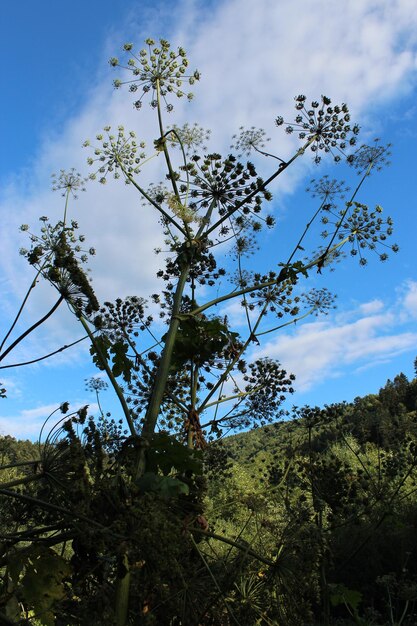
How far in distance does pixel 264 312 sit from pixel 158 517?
375 cm

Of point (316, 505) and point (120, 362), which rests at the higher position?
point (120, 362)

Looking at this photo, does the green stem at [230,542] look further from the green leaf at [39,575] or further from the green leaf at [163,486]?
the green leaf at [39,575]

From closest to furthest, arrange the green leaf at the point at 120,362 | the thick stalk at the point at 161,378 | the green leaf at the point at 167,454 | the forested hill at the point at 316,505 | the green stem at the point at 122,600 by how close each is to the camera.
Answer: the green stem at the point at 122,600 < the green leaf at the point at 167,454 < the thick stalk at the point at 161,378 < the forested hill at the point at 316,505 < the green leaf at the point at 120,362

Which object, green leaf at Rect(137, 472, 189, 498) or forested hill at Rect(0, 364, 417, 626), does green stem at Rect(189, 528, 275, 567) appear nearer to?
forested hill at Rect(0, 364, 417, 626)

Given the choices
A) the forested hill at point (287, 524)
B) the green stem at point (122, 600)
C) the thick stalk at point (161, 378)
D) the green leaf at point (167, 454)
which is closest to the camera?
the green stem at point (122, 600)

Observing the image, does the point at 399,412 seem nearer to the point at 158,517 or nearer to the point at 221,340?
the point at 221,340

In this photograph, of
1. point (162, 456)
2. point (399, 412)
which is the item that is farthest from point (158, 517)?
point (399, 412)

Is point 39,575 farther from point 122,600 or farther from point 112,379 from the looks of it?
point 112,379

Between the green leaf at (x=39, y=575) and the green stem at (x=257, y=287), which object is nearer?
the green leaf at (x=39, y=575)

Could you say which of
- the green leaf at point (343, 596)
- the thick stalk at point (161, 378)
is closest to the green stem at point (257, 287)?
the thick stalk at point (161, 378)

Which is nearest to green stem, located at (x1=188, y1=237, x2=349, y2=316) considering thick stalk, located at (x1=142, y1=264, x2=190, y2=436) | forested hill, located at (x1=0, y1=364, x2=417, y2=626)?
thick stalk, located at (x1=142, y1=264, x2=190, y2=436)

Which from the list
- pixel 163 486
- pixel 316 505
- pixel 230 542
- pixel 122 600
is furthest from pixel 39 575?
pixel 316 505

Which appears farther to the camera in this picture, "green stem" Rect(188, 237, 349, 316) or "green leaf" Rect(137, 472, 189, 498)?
"green stem" Rect(188, 237, 349, 316)

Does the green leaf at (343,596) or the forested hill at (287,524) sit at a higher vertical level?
the forested hill at (287,524)
